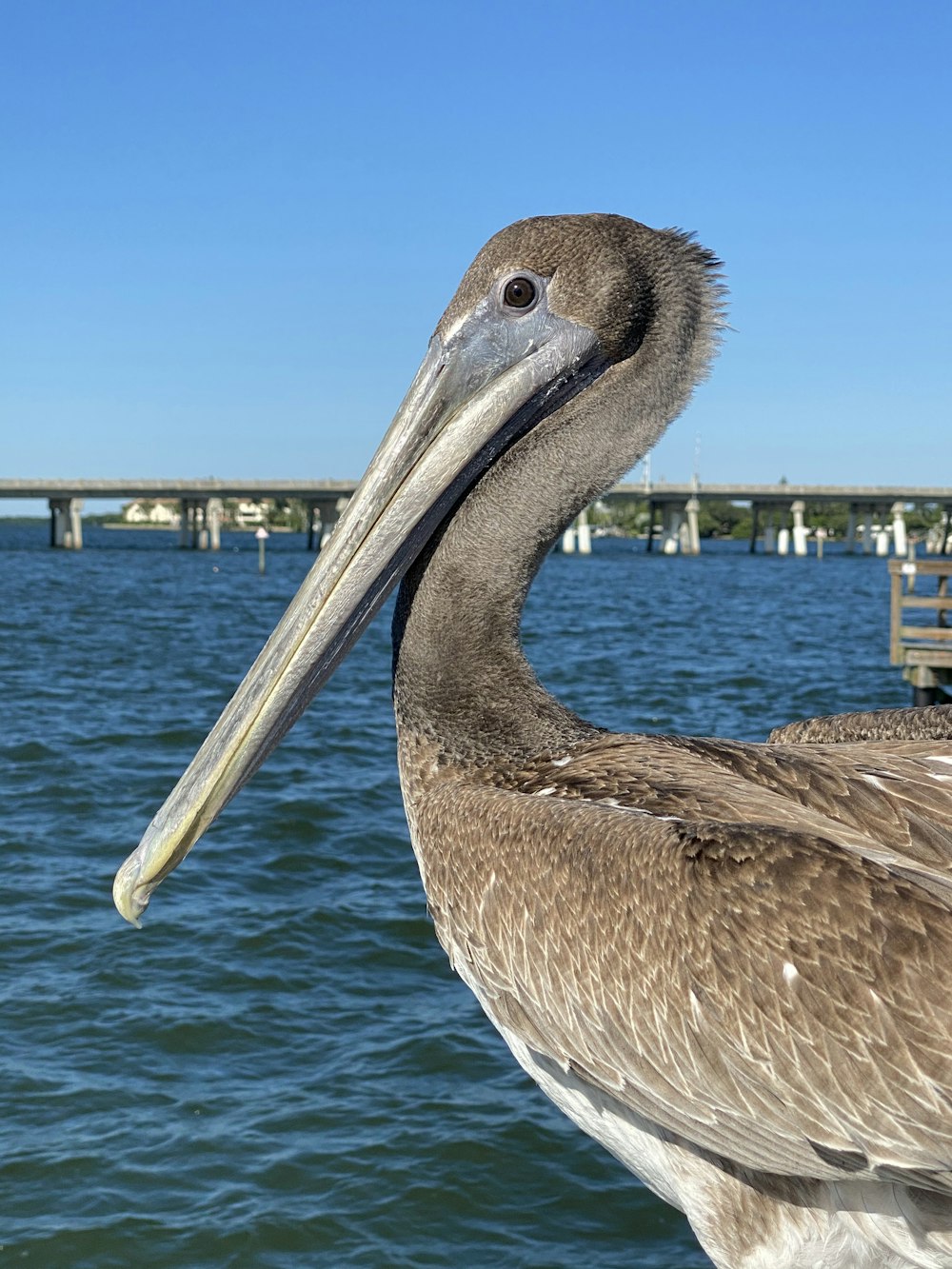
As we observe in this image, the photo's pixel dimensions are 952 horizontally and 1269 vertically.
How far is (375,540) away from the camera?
119 inches

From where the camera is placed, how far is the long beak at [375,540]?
285 cm

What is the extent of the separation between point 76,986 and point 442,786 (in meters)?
4.46

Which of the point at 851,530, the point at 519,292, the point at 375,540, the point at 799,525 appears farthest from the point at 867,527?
the point at 375,540

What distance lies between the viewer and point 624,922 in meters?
2.57

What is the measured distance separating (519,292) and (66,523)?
85.9 m

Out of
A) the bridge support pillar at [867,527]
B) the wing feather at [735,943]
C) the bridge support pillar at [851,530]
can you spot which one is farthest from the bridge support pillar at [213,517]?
the wing feather at [735,943]

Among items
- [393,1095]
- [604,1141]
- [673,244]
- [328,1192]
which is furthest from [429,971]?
[673,244]

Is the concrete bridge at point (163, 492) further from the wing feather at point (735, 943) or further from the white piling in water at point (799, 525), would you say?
the wing feather at point (735, 943)

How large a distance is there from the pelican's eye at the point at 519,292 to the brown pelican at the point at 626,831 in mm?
12

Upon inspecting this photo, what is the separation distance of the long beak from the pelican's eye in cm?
10

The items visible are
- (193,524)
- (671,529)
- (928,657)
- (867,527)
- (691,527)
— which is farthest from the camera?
(867,527)

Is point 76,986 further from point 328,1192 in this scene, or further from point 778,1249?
point 778,1249

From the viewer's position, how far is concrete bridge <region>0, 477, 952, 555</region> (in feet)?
259

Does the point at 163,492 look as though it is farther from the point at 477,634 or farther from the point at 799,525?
the point at 477,634
